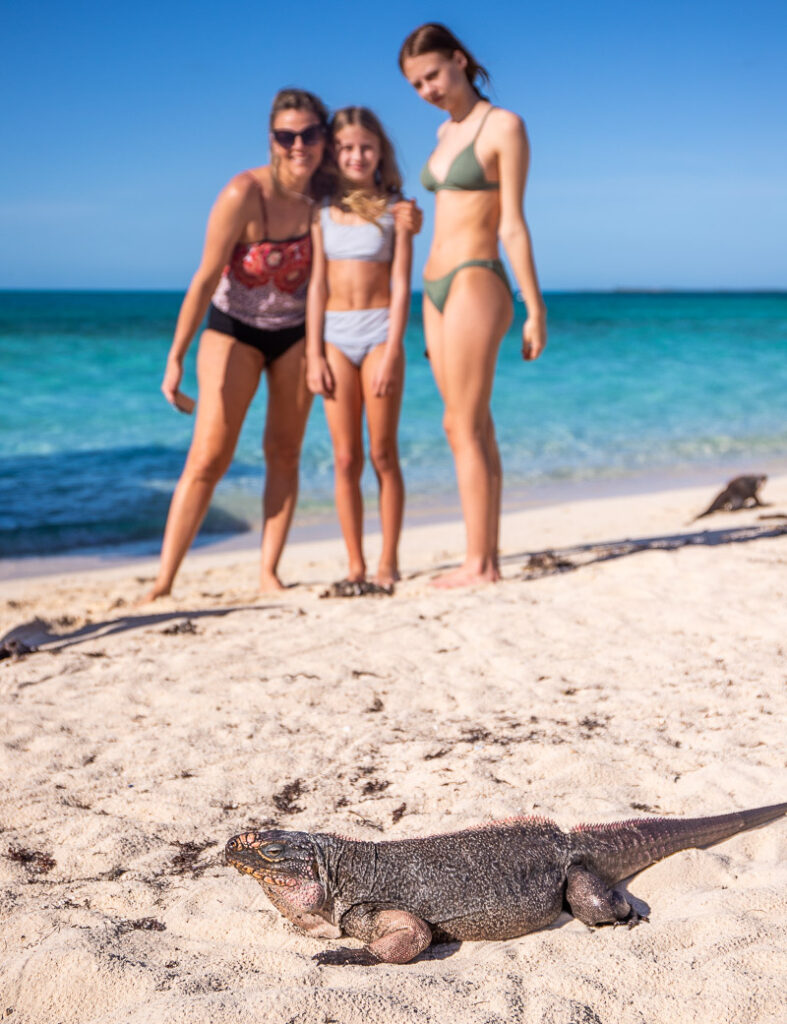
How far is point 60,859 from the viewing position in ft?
8.20

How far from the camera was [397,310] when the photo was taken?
188 inches

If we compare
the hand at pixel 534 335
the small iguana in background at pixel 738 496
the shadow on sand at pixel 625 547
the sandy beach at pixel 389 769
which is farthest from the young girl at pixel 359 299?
the small iguana in background at pixel 738 496

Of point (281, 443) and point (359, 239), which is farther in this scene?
point (281, 443)

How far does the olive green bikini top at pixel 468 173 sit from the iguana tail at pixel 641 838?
10.7ft

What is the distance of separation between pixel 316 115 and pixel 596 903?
3.89m

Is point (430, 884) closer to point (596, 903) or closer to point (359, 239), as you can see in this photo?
point (596, 903)

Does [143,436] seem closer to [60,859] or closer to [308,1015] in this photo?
[60,859]

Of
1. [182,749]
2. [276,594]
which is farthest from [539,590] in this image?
[182,749]

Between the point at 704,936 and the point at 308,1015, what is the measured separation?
2.97 ft

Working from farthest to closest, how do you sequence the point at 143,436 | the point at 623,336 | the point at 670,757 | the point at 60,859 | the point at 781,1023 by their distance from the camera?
the point at 623,336
the point at 143,436
the point at 670,757
the point at 60,859
the point at 781,1023

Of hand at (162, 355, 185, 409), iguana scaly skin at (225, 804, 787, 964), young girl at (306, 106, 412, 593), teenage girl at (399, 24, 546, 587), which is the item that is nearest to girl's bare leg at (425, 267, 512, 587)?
teenage girl at (399, 24, 546, 587)

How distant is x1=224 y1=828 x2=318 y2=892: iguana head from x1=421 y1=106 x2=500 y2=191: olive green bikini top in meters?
3.44

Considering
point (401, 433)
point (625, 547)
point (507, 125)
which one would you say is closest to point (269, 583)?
point (625, 547)

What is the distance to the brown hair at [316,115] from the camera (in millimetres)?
4562
